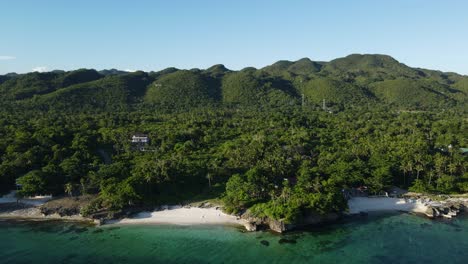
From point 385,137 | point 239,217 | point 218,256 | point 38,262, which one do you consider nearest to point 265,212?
point 239,217

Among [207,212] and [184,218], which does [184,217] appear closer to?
[184,218]

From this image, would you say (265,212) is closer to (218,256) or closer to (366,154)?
(218,256)

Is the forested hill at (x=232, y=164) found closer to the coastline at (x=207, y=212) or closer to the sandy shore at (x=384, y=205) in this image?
the coastline at (x=207, y=212)

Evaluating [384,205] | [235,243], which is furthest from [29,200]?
[384,205]

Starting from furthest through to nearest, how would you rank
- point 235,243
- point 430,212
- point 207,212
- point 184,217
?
point 207,212 → point 430,212 → point 184,217 → point 235,243

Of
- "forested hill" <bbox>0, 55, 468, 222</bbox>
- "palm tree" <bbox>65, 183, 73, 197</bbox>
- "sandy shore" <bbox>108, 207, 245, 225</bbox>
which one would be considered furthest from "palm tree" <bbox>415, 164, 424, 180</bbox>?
"palm tree" <bbox>65, 183, 73, 197</bbox>
